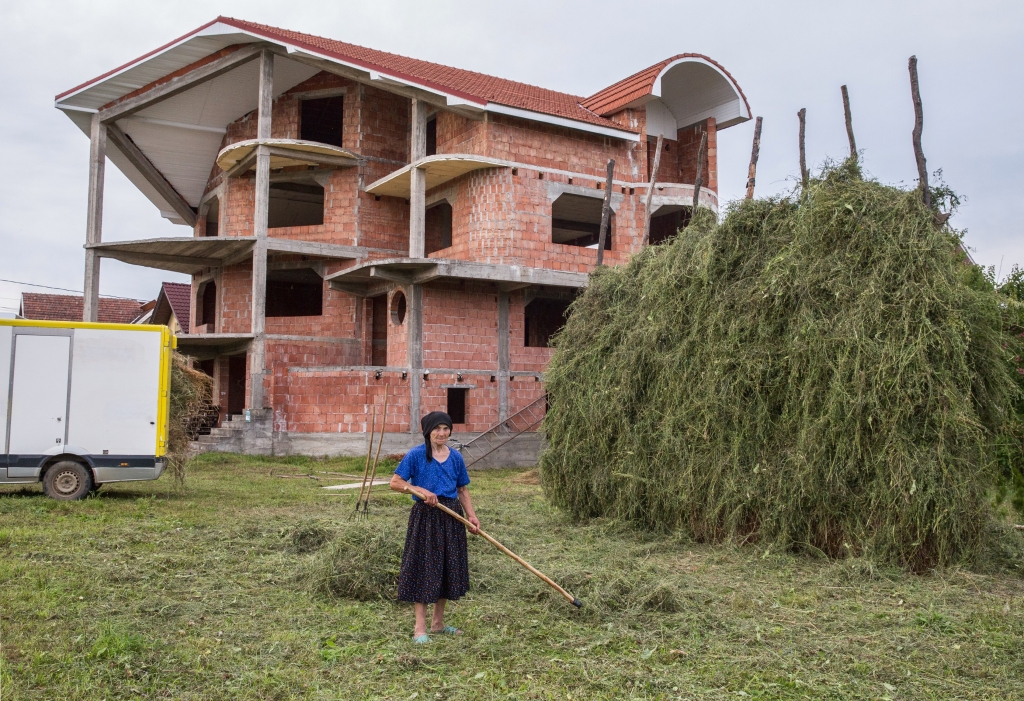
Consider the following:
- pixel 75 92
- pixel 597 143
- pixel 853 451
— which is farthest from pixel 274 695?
pixel 75 92

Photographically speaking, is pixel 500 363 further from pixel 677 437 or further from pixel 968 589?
pixel 968 589

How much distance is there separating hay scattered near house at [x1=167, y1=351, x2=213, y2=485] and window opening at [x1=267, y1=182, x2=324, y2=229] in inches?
491

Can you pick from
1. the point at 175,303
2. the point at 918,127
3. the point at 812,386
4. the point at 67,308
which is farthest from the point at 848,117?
the point at 67,308

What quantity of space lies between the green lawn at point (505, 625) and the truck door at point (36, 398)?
2.79m

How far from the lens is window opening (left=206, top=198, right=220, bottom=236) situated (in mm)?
28062

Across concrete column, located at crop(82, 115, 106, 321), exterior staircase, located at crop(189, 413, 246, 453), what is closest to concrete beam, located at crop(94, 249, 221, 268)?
concrete column, located at crop(82, 115, 106, 321)

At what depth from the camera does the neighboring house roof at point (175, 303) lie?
32312mm

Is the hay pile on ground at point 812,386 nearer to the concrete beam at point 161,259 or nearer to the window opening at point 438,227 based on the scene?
the window opening at point 438,227

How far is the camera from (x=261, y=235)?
22344mm

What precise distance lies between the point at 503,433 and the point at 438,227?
728 centimetres

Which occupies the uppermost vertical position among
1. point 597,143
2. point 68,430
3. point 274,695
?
point 597,143

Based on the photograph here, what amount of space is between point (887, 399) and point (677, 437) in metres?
2.40

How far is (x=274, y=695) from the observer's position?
465 centimetres

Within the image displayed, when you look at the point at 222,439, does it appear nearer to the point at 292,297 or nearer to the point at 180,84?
the point at 292,297
